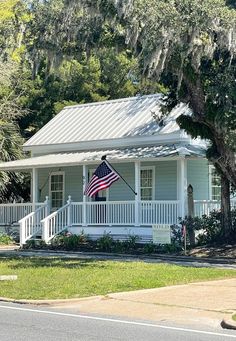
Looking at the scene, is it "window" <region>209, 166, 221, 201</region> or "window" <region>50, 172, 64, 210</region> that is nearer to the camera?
"window" <region>209, 166, 221, 201</region>

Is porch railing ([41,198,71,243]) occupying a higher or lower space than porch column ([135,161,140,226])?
lower

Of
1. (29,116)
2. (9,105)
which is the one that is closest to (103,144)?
(9,105)

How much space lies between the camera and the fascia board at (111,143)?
25.9 m

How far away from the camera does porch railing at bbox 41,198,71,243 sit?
25.8 meters

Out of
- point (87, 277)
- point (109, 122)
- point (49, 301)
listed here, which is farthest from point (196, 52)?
point (109, 122)

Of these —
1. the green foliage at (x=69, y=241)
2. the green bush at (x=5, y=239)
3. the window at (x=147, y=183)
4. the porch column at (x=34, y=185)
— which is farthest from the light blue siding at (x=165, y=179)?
the green bush at (x=5, y=239)

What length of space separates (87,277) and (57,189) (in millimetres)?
14055

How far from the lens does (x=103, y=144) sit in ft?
91.5

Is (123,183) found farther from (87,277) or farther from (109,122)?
(87,277)

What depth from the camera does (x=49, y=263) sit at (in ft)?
62.6

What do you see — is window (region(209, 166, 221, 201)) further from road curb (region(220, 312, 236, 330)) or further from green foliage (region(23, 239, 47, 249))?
road curb (region(220, 312, 236, 330))

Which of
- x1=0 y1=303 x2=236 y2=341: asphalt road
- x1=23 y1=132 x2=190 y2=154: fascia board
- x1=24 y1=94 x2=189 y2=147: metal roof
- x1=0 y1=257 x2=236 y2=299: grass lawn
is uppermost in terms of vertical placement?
x1=24 y1=94 x2=189 y2=147: metal roof

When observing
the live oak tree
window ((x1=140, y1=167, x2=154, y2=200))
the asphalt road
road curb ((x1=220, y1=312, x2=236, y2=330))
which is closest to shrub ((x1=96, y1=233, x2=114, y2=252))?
window ((x1=140, y1=167, x2=154, y2=200))

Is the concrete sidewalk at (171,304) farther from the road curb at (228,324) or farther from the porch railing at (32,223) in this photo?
the porch railing at (32,223)
